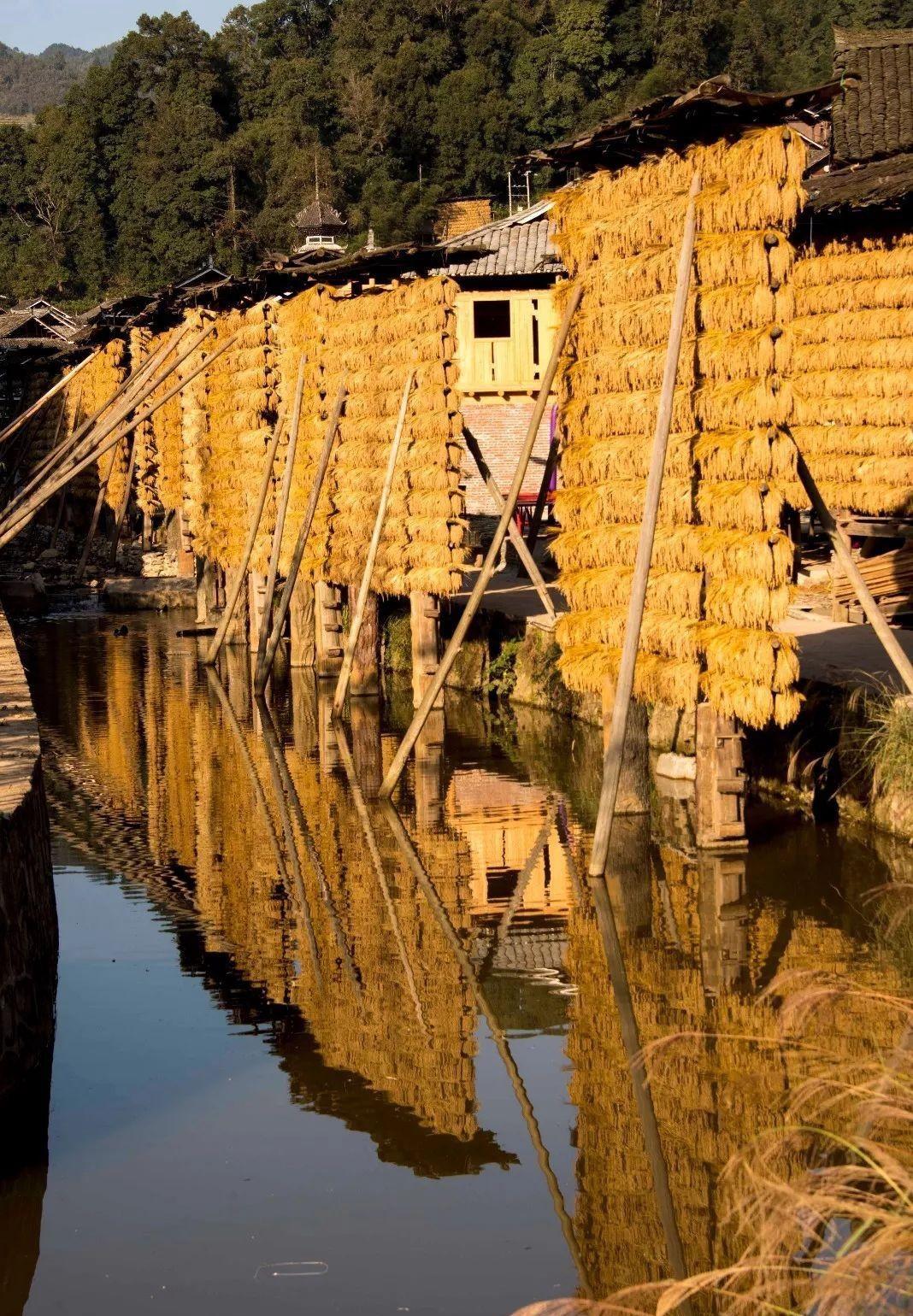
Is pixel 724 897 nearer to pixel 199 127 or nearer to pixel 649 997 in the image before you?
pixel 649 997

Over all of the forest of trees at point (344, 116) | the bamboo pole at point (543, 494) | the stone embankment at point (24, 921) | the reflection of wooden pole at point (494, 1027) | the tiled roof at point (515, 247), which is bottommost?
the reflection of wooden pole at point (494, 1027)

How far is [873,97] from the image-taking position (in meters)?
23.2

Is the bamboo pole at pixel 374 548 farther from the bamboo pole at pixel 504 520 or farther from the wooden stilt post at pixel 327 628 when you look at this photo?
the bamboo pole at pixel 504 520

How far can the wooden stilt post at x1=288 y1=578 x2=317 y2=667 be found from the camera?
2044cm

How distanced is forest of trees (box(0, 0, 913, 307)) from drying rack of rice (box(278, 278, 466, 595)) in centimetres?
3825

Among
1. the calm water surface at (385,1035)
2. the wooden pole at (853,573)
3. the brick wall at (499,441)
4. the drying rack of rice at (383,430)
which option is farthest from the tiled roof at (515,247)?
the wooden pole at (853,573)

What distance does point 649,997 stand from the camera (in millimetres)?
9055

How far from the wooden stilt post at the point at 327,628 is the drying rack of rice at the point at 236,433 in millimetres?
1578

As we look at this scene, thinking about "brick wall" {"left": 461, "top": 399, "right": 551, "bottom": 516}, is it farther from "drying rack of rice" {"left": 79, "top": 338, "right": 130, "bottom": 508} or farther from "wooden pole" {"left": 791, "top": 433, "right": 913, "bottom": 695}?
"wooden pole" {"left": 791, "top": 433, "right": 913, "bottom": 695}

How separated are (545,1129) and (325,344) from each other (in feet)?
42.5

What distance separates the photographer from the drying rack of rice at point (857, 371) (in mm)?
17344

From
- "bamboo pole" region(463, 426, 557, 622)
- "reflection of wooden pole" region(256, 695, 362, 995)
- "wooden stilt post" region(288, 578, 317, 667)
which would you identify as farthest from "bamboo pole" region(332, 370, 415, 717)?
"wooden stilt post" region(288, 578, 317, 667)

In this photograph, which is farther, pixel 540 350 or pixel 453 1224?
pixel 540 350

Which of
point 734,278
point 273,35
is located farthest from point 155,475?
point 273,35
